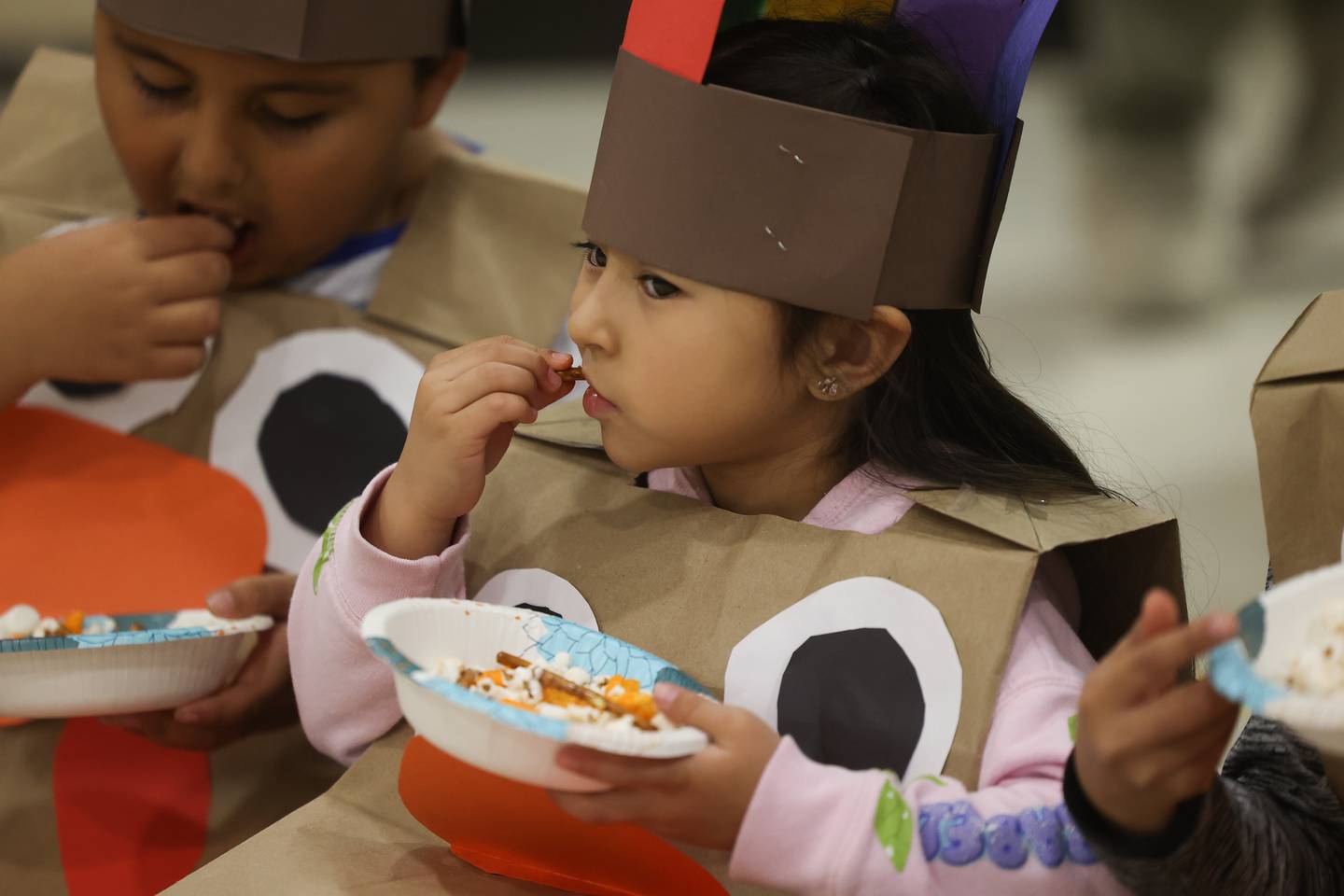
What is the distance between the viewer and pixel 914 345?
114 centimetres

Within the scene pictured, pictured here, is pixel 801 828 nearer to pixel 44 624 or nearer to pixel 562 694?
pixel 562 694

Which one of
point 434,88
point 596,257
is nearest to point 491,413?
point 596,257

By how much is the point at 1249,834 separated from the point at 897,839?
0.21 meters

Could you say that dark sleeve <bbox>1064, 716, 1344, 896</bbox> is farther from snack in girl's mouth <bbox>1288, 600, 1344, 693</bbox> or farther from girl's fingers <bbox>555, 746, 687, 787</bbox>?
girl's fingers <bbox>555, 746, 687, 787</bbox>

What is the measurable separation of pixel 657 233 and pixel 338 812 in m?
0.48

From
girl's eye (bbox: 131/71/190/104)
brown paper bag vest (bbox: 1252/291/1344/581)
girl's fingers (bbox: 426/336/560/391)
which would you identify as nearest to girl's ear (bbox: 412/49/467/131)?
girl's eye (bbox: 131/71/190/104)

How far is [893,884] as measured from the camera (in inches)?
34.0

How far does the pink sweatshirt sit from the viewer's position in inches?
33.9

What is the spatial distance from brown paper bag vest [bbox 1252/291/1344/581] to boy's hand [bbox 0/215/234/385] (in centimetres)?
101

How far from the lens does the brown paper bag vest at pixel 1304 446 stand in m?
0.99

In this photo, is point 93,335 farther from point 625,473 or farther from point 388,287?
point 625,473

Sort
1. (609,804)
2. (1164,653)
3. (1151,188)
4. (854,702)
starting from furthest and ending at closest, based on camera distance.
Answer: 1. (1151,188)
2. (854,702)
3. (609,804)
4. (1164,653)

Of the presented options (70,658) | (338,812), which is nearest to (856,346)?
(338,812)

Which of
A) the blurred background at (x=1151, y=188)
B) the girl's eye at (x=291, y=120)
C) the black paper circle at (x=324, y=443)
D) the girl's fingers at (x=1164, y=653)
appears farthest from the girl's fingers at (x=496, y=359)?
the blurred background at (x=1151, y=188)
